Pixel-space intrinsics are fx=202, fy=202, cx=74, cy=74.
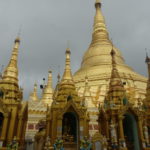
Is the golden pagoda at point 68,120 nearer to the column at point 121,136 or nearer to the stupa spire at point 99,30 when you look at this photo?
the column at point 121,136

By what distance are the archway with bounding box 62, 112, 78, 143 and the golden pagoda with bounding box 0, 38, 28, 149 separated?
397cm

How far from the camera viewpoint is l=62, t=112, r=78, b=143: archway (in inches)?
722

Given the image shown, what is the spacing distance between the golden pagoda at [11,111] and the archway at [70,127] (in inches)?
156

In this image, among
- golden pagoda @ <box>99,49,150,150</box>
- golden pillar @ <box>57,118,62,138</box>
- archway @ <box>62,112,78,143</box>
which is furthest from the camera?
archway @ <box>62,112,78,143</box>

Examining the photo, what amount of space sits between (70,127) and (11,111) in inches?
227

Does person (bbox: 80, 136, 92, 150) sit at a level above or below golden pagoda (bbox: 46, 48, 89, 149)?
below

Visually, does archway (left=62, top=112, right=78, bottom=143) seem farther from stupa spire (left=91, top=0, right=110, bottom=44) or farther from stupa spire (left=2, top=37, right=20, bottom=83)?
stupa spire (left=91, top=0, right=110, bottom=44)

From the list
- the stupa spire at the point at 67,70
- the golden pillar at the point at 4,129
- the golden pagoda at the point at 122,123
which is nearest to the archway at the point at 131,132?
the golden pagoda at the point at 122,123

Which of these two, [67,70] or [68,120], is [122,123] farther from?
[67,70]

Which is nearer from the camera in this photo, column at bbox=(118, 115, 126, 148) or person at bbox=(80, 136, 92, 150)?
person at bbox=(80, 136, 92, 150)

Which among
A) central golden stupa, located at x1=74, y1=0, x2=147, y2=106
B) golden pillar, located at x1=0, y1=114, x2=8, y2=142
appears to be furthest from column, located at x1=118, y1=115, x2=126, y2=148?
central golden stupa, located at x1=74, y1=0, x2=147, y2=106

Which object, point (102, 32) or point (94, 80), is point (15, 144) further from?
point (102, 32)

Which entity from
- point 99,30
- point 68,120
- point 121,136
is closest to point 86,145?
point 121,136

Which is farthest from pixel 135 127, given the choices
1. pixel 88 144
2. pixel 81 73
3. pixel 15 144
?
pixel 81 73
